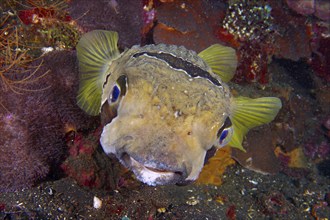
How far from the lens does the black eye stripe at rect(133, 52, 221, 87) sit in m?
2.77

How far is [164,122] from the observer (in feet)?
7.59

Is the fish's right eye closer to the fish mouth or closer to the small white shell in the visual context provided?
the fish mouth

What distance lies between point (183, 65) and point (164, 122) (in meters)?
0.78

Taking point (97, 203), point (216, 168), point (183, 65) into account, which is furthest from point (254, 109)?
point (97, 203)

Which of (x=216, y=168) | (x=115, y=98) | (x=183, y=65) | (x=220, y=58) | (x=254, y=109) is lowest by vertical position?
(x=216, y=168)

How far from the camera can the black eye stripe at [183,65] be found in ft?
9.09

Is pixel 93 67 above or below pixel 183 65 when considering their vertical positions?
below

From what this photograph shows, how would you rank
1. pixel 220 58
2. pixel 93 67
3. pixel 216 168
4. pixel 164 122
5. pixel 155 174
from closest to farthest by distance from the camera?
pixel 155 174 → pixel 164 122 → pixel 93 67 → pixel 220 58 → pixel 216 168

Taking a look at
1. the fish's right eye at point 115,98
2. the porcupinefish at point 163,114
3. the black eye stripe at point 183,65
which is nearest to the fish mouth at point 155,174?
the porcupinefish at point 163,114

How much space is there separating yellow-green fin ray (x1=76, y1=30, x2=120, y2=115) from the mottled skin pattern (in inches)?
27.4

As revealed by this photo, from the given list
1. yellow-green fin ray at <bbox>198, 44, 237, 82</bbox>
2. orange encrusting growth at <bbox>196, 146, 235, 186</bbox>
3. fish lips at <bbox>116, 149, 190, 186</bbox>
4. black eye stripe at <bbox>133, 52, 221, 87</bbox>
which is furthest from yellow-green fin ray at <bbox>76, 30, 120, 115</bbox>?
orange encrusting growth at <bbox>196, 146, 235, 186</bbox>

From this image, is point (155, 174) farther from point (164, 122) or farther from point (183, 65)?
point (183, 65)

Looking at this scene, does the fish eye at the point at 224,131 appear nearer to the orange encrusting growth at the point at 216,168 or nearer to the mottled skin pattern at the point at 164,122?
the mottled skin pattern at the point at 164,122

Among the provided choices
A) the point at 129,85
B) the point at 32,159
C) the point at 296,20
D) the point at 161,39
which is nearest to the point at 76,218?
the point at 32,159
